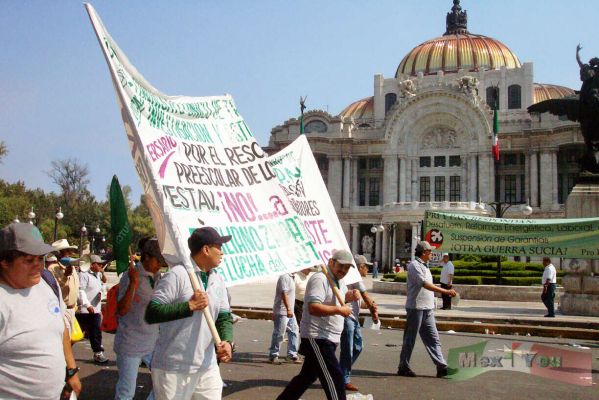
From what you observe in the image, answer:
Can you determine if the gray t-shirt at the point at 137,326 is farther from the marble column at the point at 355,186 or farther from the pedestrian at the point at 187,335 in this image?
the marble column at the point at 355,186

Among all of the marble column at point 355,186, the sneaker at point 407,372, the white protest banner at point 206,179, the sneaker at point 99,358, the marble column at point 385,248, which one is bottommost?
the sneaker at point 99,358

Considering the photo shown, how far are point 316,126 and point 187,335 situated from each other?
2433 inches

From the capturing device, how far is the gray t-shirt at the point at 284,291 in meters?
9.72

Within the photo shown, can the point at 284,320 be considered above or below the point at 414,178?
below

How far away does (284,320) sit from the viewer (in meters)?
9.87

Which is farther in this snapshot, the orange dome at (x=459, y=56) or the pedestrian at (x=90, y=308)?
the orange dome at (x=459, y=56)

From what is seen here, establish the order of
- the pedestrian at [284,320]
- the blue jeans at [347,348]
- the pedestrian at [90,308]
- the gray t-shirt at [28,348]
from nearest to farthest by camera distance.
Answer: the gray t-shirt at [28,348] → the blue jeans at [347,348] → the pedestrian at [90,308] → the pedestrian at [284,320]

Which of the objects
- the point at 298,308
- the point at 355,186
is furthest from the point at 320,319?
the point at 355,186

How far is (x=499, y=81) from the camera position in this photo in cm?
6512

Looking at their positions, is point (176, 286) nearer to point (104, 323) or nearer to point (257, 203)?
point (257, 203)

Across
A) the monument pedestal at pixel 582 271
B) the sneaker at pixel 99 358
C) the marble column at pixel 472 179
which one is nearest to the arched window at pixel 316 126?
the marble column at pixel 472 179

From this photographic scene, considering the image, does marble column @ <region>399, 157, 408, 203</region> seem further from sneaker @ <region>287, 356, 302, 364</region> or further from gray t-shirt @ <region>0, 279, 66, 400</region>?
gray t-shirt @ <region>0, 279, 66, 400</region>

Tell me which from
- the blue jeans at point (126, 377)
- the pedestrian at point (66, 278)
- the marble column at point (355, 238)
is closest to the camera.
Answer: the blue jeans at point (126, 377)

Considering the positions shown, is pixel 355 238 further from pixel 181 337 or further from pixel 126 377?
pixel 181 337
